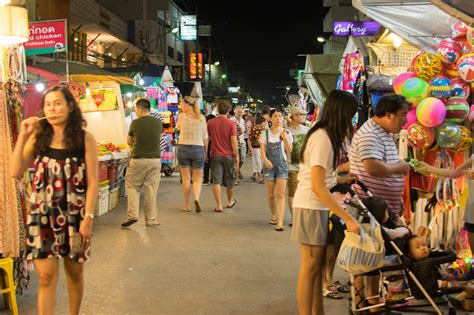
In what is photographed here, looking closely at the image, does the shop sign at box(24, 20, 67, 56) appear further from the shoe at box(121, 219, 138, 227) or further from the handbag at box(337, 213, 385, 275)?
the handbag at box(337, 213, 385, 275)

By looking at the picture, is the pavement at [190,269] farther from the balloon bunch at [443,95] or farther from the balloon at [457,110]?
the balloon at [457,110]

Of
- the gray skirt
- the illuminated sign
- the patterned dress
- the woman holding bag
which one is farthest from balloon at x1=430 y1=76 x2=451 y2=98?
the illuminated sign

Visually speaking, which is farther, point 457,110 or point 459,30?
point 459,30

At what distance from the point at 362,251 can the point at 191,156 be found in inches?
253

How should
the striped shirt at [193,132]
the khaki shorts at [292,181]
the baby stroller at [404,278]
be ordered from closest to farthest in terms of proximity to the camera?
the baby stroller at [404,278], the khaki shorts at [292,181], the striped shirt at [193,132]

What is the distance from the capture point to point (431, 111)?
524cm

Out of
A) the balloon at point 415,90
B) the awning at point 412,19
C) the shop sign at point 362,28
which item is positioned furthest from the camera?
the shop sign at point 362,28

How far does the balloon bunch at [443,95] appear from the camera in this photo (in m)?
5.24

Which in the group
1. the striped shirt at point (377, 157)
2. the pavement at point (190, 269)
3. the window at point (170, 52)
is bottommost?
the pavement at point (190, 269)

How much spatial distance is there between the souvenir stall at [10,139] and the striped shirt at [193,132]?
16.3 feet

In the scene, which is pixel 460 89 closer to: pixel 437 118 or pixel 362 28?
→ pixel 437 118

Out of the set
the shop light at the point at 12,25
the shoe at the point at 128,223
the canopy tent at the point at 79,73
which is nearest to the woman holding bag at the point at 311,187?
the shop light at the point at 12,25

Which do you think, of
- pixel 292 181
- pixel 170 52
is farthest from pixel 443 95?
pixel 170 52

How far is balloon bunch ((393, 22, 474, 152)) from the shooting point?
17.2 feet
